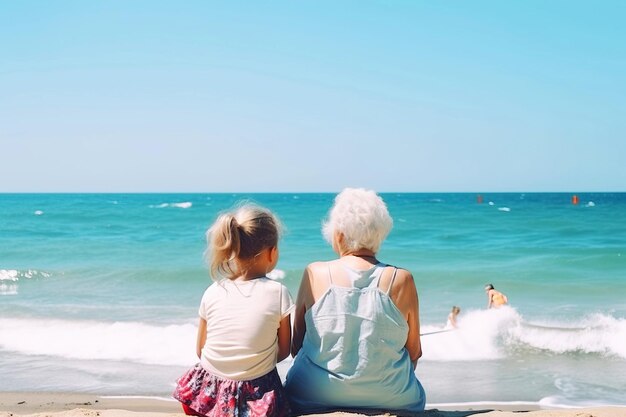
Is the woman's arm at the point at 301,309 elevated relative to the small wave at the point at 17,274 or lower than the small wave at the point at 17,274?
elevated

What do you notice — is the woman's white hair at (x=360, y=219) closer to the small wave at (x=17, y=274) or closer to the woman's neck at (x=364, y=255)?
the woman's neck at (x=364, y=255)

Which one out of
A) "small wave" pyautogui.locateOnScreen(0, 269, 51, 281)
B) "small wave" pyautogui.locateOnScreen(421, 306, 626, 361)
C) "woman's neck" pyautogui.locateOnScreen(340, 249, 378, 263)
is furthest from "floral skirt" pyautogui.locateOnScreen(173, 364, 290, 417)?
"small wave" pyautogui.locateOnScreen(0, 269, 51, 281)

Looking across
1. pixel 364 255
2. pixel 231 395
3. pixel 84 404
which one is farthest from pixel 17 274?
pixel 364 255

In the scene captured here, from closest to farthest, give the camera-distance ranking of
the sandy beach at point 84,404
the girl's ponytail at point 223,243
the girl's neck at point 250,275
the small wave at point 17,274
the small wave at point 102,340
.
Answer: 1. the girl's ponytail at point 223,243
2. the girl's neck at point 250,275
3. the sandy beach at point 84,404
4. the small wave at point 102,340
5. the small wave at point 17,274

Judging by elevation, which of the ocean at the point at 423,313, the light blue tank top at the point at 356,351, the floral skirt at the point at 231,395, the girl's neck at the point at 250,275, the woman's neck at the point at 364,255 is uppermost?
the woman's neck at the point at 364,255

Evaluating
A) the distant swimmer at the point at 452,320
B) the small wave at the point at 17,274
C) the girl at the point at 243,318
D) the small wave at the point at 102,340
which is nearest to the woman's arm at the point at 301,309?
the girl at the point at 243,318

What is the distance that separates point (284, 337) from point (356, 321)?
399 millimetres

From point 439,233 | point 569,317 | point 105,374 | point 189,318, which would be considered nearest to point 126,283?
point 189,318

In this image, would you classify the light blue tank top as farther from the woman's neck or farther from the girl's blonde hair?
the girl's blonde hair

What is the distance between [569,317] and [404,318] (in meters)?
7.51

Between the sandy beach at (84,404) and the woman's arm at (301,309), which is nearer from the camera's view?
the woman's arm at (301,309)

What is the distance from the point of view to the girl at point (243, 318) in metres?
3.15

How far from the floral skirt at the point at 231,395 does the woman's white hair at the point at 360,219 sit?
2.67 ft

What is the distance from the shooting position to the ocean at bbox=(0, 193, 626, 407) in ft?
20.0
